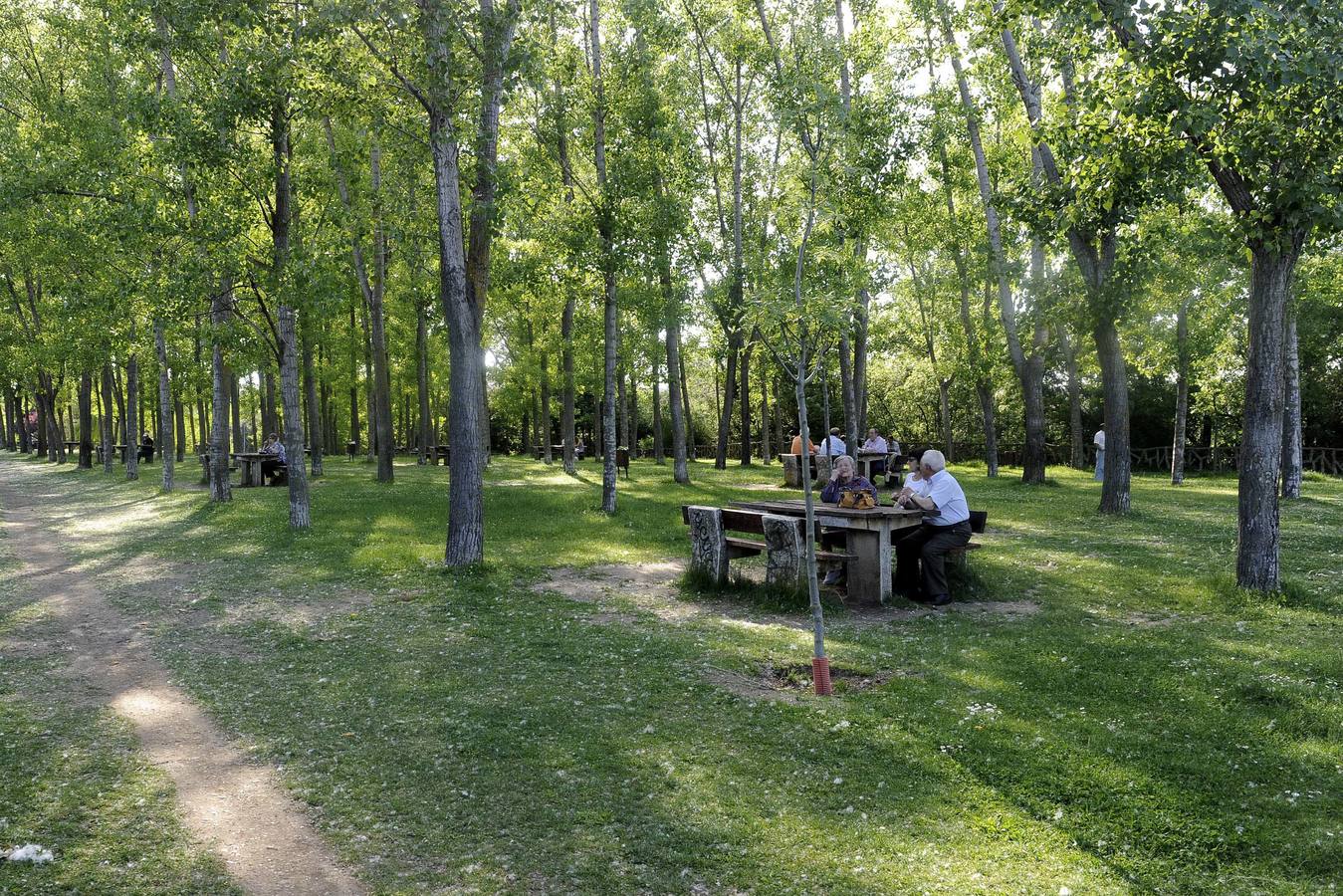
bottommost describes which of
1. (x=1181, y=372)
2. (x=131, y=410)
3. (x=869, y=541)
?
(x=869, y=541)

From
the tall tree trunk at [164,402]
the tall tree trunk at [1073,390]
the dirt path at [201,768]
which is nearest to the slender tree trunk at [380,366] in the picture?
the tall tree trunk at [164,402]

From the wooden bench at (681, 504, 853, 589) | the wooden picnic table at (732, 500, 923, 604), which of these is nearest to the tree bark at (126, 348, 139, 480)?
the wooden bench at (681, 504, 853, 589)

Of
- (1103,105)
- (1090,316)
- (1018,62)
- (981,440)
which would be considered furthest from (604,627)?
(981,440)

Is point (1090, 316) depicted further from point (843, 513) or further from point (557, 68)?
point (557, 68)

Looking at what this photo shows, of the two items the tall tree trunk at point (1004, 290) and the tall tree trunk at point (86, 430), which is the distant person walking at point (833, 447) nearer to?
the tall tree trunk at point (1004, 290)

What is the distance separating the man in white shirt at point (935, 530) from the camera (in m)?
9.61

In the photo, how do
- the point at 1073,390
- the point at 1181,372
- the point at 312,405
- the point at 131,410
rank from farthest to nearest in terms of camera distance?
the point at 1073,390
the point at 312,405
the point at 131,410
the point at 1181,372

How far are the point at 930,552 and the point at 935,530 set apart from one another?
0.28 m

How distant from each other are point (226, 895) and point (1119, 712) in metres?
5.34

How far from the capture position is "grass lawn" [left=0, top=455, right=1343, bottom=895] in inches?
165

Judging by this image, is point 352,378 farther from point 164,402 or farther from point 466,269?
point 466,269

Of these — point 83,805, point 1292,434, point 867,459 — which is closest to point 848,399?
point 867,459

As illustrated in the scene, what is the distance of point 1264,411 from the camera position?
8680mm

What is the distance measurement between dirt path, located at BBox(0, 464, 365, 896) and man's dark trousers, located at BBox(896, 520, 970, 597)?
6774 millimetres
